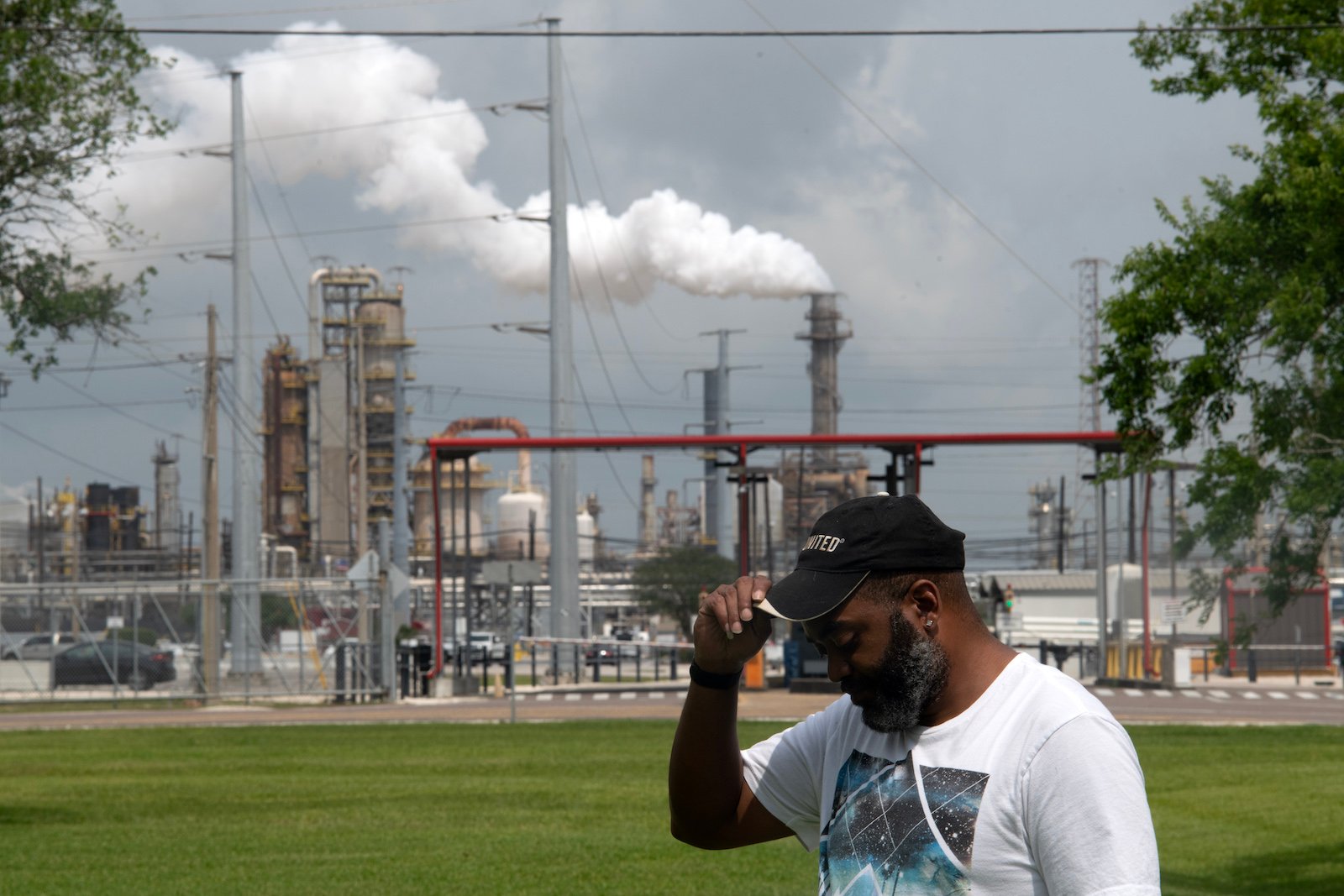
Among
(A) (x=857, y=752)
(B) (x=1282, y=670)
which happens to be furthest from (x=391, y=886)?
(B) (x=1282, y=670)

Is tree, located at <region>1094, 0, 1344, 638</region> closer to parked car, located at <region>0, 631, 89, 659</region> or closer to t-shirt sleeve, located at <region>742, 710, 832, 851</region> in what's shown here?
t-shirt sleeve, located at <region>742, 710, 832, 851</region>

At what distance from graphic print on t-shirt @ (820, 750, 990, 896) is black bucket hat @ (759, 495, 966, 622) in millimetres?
300

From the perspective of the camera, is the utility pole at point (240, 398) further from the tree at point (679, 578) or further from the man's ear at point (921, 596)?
the man's ear at point (921, 596)

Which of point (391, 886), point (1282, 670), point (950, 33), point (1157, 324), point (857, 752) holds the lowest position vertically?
point (1282, 670)

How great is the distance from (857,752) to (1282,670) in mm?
46172

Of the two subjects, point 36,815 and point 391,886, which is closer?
point 391,886

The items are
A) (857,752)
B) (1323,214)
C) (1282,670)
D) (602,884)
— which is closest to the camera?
(857,752)

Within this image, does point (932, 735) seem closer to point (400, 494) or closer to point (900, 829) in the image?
point (900, 829)

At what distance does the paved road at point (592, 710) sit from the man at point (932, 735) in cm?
Answer: 2308

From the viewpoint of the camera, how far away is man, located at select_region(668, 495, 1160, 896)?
2402 mm

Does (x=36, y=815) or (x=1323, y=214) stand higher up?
(x=1323, y=214)

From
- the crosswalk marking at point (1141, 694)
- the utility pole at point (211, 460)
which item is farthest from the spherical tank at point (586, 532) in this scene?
the crosswalk marking at point (1141, 694)

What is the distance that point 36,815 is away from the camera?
47.0ft

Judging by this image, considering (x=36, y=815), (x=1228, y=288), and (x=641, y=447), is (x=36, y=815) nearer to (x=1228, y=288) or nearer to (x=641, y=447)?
(x=1228, y=288)
